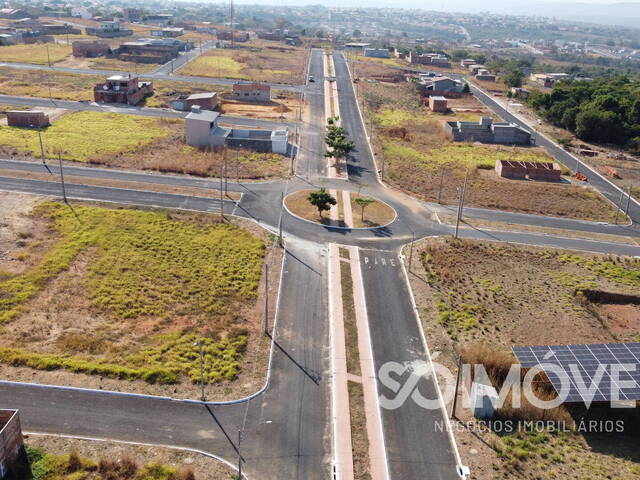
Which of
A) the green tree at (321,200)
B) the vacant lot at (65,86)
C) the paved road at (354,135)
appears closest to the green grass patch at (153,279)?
the green tree at (321,200)

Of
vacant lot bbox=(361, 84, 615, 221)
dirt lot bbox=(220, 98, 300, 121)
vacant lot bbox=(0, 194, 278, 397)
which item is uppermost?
dirt lot bbox=(220, 98, 300, 121)

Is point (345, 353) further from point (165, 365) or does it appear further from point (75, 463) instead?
point (75, 463)

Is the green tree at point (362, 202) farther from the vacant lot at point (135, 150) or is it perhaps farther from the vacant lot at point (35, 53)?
the vacant lot at point (35, 53)

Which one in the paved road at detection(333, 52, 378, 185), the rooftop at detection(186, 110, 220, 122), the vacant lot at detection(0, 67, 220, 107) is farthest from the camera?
the vacant lot at detection(0, 67, 220, 107)

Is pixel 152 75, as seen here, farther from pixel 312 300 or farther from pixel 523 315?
pixel 523 315

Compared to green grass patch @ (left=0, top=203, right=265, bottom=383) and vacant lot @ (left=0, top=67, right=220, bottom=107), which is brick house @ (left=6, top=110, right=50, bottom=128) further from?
green grass patch @ (left=0, top=203, right=265, bottom=383)

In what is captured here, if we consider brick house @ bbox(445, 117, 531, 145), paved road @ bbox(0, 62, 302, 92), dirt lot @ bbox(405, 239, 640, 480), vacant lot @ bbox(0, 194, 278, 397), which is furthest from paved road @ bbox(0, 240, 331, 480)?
paved road @ bbox(0, 62, 302, 92)
